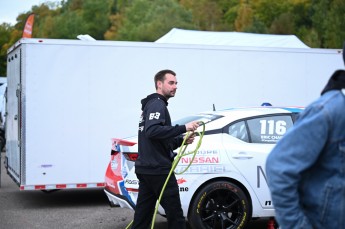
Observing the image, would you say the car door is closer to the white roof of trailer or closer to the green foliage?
the white roof of trailer

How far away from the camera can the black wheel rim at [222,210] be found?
652cm

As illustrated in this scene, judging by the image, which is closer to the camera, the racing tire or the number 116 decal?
the racing tire

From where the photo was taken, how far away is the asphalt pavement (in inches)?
308

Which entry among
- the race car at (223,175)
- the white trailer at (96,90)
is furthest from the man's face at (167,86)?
the white trailer at (96,90)

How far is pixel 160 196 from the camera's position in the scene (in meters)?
4.98

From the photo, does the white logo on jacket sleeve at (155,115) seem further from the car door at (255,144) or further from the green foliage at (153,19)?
the green foliage at (153,19)

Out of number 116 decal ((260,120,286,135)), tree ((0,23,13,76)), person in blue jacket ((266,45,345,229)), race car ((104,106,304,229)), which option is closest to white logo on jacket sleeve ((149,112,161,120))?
race car ((104,106,304,229))

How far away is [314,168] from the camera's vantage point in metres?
2.37

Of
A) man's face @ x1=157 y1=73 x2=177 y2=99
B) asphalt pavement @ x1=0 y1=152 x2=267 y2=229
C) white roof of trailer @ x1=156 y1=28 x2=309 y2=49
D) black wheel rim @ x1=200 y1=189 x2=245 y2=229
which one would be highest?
white roof of trailer @ x1=156 y1=28 x2=309 y2=49

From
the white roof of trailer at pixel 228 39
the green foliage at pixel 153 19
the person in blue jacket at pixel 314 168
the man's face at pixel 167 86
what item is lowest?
the person in blue jacket at pixel 314 168

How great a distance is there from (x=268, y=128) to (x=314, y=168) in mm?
4529

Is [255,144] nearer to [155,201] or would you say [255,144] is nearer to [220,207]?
[220,207]

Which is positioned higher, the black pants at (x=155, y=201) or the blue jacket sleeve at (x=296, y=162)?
the blue jacket sleeve at (x=296, y=162)

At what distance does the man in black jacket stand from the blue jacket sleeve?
2.61 metres
